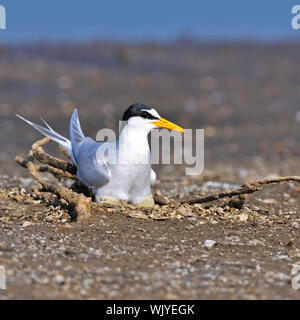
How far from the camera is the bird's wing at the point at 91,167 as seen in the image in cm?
546

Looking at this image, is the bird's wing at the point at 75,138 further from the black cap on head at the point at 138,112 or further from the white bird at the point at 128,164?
the black cap on head at the point at 138,112

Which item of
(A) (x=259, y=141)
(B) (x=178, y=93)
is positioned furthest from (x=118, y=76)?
(A) (x=259, y=141)

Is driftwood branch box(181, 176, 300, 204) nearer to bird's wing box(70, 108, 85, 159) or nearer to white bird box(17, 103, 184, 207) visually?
white bird box(17, 103, 184, 207)

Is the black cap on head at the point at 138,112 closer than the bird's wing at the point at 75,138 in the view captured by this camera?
Yes

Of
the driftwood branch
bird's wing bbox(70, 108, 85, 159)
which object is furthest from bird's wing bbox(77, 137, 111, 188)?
the driftwood branch

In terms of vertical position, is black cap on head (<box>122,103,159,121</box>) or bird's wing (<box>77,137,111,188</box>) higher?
black cap on head (<box>122,103,159,121</box>)

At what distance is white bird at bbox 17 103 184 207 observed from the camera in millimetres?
5422

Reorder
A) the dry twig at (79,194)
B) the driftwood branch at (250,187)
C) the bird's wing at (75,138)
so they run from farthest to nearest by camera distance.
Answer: the bird's wing at (75,138) → the driftwood branch at (250,187) → the dry twig at (79,194)

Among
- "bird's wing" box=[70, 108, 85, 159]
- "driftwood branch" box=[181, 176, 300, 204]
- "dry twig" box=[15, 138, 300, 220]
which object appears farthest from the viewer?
"bird's wing" box=[70, 108, 85, 159]

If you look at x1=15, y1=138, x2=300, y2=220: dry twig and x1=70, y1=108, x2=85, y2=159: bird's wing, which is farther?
x1=70, y1=108, x2=85, y2=159: bird's wing

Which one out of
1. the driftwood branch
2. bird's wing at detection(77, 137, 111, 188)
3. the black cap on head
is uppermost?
the black cap on head

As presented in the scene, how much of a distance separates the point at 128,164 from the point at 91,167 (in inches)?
13.4

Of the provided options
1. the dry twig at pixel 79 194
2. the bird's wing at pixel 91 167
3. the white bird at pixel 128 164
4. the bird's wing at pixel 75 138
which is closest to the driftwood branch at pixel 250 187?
the dry twig at pixel 79 194

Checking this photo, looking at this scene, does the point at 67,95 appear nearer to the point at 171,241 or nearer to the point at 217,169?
the point at 217,169
